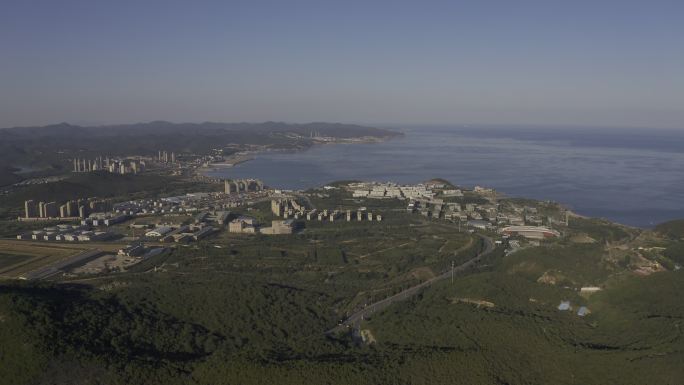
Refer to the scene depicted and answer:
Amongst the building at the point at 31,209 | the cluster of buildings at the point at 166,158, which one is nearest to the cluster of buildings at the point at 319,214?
the building at the point at 31,209

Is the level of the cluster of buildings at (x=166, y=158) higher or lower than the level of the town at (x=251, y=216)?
higher

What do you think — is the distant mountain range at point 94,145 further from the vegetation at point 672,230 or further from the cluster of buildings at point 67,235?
the vegetation at point 672,230

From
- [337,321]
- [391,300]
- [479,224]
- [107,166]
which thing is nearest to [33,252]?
[337,321]

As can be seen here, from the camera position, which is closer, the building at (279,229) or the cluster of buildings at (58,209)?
the building at (279,229)

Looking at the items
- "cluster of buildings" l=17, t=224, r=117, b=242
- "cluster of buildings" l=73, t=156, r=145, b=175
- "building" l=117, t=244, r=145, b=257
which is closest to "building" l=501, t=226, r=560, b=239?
"building" l=117, t=244, r=145, b=257

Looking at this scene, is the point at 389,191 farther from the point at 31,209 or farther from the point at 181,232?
the point at 31,209

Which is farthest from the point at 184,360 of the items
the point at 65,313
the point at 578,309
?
the point at 578,309

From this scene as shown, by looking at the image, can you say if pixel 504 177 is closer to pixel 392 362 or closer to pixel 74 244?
pixel 74 244
